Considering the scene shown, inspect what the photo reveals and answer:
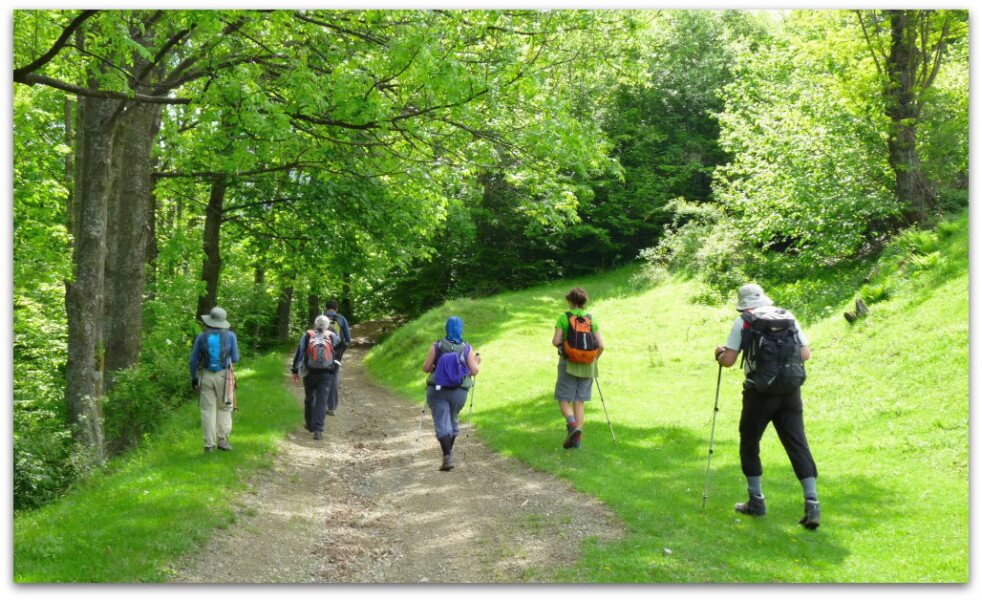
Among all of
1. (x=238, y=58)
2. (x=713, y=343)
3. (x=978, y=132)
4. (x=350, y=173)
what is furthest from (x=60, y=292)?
(x=978, y=132)

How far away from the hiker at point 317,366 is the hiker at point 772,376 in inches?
313

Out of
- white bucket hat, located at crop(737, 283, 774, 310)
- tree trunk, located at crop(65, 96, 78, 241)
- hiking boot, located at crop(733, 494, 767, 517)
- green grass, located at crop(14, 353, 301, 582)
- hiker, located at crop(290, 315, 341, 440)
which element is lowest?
green grass, located at crop(14, 353, 301, 582)

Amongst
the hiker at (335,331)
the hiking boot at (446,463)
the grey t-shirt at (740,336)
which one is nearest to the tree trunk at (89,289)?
the hiker at (335,331)

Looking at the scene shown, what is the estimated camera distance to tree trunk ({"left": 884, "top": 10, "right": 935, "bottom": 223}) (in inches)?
645

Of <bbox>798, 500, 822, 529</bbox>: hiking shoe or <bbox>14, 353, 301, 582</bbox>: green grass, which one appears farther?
<bbox>798, 500, 822, 529</bbox>: hiking shoe

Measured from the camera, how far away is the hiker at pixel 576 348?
1077 centimetres

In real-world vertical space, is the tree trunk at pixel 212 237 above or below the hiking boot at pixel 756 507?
above

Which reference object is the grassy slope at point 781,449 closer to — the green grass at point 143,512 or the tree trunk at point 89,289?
the green grass at point 143,512

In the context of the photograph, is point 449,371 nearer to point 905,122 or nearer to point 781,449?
point 781,449

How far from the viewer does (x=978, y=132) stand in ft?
30.5

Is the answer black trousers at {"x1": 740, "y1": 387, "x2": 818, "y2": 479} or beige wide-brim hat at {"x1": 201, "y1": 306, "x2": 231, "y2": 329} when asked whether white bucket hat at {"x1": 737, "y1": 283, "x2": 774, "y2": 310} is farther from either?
beige wide-brim hat at {"x1": 201, "y1": 306, "x2": 231, "y2": 329}

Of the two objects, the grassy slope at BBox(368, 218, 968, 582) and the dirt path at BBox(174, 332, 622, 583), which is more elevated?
the grassy slope at BBox(368, 218, 968, 582)

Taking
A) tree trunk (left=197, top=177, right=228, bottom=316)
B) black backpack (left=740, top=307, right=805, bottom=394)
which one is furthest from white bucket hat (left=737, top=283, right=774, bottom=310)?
tree trunk (left=197, top=177, right=228, bottom=316)

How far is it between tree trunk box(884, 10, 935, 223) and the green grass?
14.4 metres
